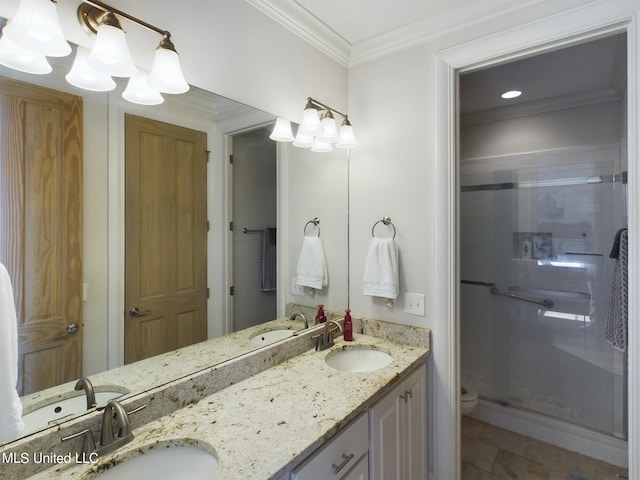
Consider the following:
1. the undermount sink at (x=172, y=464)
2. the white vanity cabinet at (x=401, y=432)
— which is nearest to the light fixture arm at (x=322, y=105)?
the white vanity cabinet at (x=401, y=432)

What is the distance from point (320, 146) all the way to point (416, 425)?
60.6 inches

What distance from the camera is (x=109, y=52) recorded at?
3.09 feet

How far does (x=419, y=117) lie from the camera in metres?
1.76

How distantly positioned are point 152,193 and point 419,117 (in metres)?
1.38

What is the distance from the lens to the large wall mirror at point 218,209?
1.00 m

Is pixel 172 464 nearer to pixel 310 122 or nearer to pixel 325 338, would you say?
pixel 325 338

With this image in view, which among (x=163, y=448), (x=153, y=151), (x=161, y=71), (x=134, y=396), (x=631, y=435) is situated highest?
(x=161, y=71)

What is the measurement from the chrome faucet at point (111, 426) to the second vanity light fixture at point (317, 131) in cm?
127

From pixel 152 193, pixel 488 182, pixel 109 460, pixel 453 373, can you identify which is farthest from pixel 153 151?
pixel 488 182

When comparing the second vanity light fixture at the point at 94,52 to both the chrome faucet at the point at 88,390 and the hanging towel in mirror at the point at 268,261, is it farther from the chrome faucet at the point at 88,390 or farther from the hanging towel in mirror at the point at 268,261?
the chrome faucet at the point at 88,390

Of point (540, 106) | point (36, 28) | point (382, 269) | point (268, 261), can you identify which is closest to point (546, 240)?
point (540, 106)

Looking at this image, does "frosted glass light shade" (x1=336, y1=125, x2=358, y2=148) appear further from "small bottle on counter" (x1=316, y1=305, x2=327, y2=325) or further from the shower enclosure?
the shower enclosure

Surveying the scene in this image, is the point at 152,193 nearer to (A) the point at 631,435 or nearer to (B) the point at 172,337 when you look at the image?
(B) the point at 172,337

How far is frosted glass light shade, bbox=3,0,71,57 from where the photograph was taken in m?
0.82
